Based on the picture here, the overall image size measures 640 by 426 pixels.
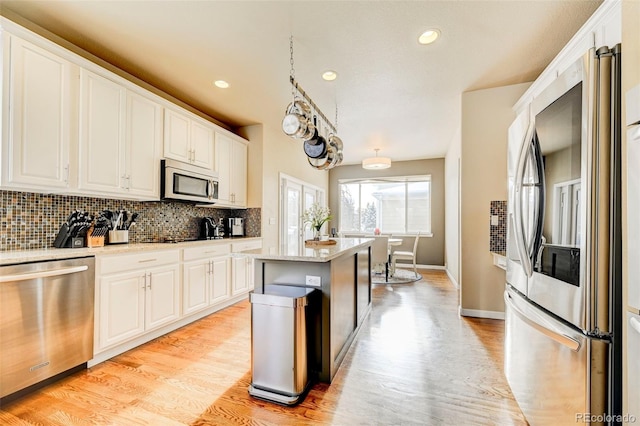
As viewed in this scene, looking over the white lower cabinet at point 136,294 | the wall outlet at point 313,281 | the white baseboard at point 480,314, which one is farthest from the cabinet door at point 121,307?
the white baseboard at point 480,314

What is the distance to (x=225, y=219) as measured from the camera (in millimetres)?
4199

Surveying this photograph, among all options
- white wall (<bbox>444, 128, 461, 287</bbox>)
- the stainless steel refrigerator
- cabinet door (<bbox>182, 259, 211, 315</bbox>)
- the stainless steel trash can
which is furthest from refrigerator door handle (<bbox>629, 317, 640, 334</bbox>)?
white wall (<bbox>444, 128, 461, 287</bbox>)

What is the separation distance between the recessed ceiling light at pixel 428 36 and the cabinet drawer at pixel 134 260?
10.2 feet

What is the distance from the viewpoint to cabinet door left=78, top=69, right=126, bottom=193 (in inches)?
89.2

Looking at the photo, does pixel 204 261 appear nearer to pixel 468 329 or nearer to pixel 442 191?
pixel 468 329

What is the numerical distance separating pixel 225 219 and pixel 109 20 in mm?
2645

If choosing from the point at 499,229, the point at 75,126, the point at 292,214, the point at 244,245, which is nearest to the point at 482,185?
the point at 499,229

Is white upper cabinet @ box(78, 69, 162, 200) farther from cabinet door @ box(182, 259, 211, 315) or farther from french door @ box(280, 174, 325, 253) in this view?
french door @ box(280, 174, 325, 253)

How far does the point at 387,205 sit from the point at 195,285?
17.6ft

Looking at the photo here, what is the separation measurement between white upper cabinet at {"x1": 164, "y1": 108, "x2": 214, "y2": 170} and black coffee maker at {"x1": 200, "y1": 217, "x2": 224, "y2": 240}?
0.77 meters

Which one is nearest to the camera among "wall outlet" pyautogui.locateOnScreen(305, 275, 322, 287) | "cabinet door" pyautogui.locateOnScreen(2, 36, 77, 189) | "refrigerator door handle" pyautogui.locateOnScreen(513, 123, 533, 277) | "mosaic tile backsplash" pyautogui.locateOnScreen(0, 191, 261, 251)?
"refrigerator door handle" pyautogui.locateOnScreen(513, 123, 533, 277)

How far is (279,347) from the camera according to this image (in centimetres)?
176

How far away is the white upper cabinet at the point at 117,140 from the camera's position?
229cm

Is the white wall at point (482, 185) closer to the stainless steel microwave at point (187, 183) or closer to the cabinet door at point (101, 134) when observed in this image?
the stainless steel microwave at point (187, 183)
